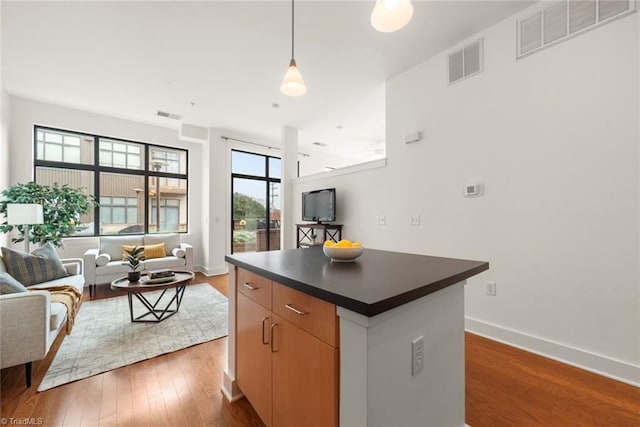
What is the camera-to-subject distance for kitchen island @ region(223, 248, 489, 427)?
33.6 inches

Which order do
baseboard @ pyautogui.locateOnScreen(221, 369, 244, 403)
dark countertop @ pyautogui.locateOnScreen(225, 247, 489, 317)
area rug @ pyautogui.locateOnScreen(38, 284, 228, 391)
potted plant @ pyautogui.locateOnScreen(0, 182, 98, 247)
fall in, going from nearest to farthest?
dark countertop @ pyautogui.locateOnScreen(225, 247, 489, 317) < baseboard @ pyautogui.locateOnScreen(221, 369, 244, 403) < area rug @ pyautogui.locateOnScreen(38, 284, 228, 391) < potted plant @ pyautogui.locateOnScreen(0, 182, 98, 247)

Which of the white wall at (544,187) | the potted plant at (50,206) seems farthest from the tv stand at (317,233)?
the potted plant at (50,206)

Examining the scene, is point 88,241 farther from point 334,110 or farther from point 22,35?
point 334,110

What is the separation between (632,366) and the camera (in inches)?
72.0

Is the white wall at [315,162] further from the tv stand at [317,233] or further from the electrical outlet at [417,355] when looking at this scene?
the electrical outlet at [417,355]

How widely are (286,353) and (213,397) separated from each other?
0.95 meters

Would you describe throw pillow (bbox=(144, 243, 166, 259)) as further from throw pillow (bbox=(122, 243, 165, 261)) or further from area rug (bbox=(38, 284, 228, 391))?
area rug (bbox=(38, 284, 228, 391))

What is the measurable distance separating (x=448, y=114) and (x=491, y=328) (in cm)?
220

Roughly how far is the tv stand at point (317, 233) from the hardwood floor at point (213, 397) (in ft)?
7.98

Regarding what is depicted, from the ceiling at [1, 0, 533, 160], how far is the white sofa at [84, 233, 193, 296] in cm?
219

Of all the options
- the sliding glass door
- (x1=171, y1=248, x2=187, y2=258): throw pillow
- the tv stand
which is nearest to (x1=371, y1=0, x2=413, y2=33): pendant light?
the tv stand

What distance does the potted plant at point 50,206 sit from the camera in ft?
11.4

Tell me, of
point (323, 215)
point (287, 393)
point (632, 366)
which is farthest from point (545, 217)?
point (323, 215)

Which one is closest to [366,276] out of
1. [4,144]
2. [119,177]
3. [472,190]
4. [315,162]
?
[472,190]
